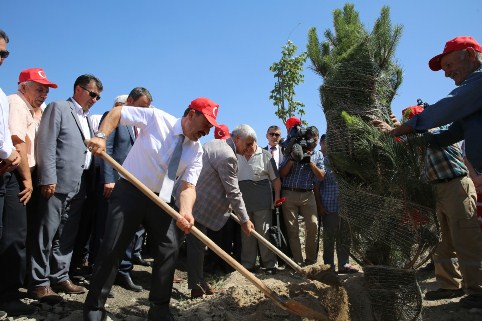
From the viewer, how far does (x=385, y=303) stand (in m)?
3.59

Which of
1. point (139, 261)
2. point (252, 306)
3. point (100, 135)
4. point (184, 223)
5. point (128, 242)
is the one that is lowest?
point (252, 306)

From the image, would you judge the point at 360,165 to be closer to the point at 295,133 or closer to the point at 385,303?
Result: the point at 385,303

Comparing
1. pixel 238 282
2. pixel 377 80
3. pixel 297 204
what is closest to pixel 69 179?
pixel 238 282

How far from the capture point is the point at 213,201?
17.2ft

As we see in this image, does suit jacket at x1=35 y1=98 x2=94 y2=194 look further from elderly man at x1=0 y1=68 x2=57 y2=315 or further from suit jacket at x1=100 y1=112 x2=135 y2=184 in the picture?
suit jacket at x1=100 y1=112 x2=135 y2=184

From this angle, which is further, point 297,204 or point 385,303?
point 297,204

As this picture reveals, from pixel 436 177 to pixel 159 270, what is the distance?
3096 millimetres

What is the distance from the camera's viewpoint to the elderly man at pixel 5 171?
11.1 feet

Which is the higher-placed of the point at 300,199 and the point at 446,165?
the point at 446,165

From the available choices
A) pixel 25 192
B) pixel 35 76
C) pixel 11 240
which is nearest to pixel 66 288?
pixel 11 240

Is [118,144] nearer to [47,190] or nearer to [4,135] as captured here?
[47,190]

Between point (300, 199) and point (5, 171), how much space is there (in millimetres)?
4410

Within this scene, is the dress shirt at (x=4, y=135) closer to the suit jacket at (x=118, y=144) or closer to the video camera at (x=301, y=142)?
the suit jacket at (x=118, y=144)

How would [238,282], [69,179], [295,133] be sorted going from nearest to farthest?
[69,179] → [238,282] → [295,133]
